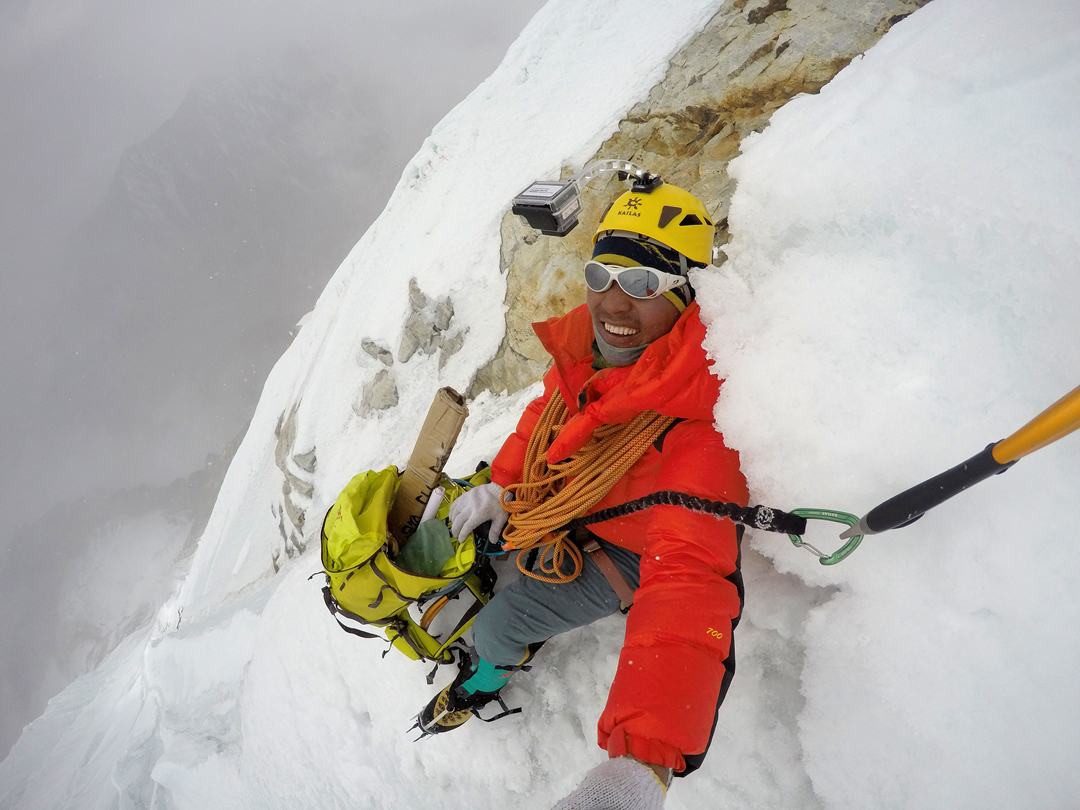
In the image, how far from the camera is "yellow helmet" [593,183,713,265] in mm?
1757

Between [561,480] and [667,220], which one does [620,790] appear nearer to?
[561,480]

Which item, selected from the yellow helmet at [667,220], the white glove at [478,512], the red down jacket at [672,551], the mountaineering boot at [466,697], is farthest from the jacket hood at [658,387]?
the mountaineering boot at [466,697]

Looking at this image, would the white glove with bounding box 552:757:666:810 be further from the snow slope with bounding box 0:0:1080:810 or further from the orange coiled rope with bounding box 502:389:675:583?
the orange coiled rope with bounding box 502:389:675:583

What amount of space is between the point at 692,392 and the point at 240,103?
126m

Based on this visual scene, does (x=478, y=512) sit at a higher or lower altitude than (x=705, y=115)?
higher

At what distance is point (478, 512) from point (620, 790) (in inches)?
49.6

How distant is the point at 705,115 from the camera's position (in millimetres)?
4609

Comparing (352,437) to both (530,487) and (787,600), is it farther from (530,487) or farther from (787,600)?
(787,600)

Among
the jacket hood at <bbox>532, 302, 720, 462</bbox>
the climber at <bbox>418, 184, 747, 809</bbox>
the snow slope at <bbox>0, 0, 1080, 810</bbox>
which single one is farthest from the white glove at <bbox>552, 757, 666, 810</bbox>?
the jacket hood at <bbox>532, 302, 720, 462</bbox>

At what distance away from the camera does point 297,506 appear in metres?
8.53

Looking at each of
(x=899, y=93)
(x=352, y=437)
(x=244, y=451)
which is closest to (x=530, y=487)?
(x=899, y=93)

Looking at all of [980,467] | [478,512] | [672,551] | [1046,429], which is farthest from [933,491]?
[478,512]

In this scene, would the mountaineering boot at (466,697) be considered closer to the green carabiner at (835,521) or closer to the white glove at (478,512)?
the white glove at (478,512)

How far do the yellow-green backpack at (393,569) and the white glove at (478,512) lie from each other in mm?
69
